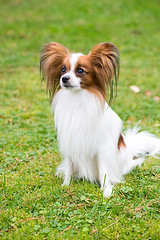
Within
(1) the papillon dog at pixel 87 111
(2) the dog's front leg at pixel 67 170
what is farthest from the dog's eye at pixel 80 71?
(2) the dog's front leg at pixel 67 170

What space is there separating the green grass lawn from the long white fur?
15 centimetres

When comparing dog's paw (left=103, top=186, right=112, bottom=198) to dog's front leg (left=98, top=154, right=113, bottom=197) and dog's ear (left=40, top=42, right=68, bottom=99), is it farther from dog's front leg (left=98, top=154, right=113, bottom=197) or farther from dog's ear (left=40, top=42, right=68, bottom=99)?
dog's ear (left=40, top=42, right=68, bottom=99)

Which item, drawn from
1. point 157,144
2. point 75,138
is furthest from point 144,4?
point 75,138

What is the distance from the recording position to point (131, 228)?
255 centimetres

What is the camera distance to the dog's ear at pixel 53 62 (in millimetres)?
3055

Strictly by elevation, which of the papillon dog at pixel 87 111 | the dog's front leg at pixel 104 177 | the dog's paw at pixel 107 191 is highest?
the papillon dog at pixel 87 111

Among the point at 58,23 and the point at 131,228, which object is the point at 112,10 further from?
the point at 131,228

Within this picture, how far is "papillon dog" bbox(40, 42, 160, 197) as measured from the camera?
9.46ft

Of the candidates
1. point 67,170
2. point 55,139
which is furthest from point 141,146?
point 55,139

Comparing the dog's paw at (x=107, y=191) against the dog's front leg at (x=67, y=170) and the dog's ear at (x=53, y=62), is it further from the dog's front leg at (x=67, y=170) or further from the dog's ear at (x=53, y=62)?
the dog's ear at (x=53, y=62)

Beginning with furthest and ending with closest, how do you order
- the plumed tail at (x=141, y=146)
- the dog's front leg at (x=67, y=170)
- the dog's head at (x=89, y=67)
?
1. the plumed tail at (x=141, y=146)
2. the dog's front leg at (x=67, y=170)
3. the dog's head at (x=89, y=67)

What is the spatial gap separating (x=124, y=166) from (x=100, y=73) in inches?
44.5

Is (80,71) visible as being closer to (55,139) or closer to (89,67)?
(89,67)

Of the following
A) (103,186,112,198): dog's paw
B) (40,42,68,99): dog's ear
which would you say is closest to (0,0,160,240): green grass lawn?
(103,186,112,198): dog's paw
